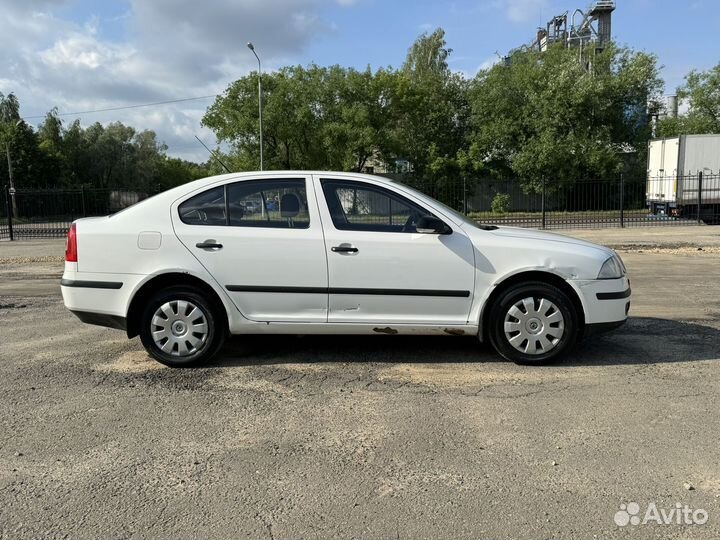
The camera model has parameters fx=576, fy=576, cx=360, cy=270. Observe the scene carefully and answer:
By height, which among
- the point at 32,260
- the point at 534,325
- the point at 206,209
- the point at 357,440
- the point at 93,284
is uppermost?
the point at 206,209

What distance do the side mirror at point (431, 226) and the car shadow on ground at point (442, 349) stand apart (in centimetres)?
123

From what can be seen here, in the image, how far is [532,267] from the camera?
4906 mm

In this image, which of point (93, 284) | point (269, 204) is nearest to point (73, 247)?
point (93, 284)

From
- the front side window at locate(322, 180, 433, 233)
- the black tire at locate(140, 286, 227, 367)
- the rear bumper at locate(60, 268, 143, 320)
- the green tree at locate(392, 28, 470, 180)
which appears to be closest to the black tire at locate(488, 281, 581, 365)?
the front side window at locate(322, 180, 433, 233)

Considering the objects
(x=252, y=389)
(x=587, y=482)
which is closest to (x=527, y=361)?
(x=587, y=482)

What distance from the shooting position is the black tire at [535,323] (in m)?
4.95

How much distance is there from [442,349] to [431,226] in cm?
140

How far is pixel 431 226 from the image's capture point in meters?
4.88

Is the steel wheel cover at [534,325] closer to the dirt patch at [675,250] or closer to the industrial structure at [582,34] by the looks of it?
the dirt patch at [675,250]

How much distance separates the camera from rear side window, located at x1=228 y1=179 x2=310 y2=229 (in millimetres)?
5039

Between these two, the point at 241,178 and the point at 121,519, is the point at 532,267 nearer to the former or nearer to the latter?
the point at 241,178

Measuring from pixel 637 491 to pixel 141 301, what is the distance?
13.4ft

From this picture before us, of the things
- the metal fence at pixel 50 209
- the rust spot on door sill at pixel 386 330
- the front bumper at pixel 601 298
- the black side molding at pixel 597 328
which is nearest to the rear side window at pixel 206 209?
the rust spot on door sill at pixel 386 330

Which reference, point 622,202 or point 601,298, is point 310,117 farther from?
point 601,298
